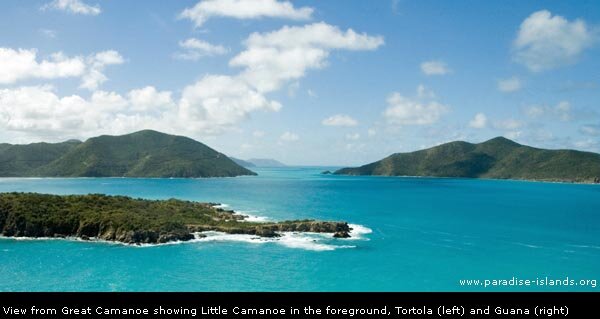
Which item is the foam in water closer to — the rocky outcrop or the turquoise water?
the turquoise water

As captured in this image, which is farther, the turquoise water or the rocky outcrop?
the rocky outcrop

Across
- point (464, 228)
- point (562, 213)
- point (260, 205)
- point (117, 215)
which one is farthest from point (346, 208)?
point (117, 215)

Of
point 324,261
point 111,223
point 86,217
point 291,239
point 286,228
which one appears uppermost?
point 86,217

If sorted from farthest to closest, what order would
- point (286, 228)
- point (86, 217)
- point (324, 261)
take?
point (286, 228) < point (86, 217) < point (324, 261)

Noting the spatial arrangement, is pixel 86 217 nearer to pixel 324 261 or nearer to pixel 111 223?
pixel 111 223

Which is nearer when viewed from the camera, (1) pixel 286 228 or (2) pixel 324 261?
(2) pixel 324 261

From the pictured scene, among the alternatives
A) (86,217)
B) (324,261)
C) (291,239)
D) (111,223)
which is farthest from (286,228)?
(86,217)

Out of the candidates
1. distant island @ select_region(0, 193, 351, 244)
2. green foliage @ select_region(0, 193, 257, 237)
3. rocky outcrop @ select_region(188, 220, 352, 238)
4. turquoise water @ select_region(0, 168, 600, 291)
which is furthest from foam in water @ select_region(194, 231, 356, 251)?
green foliage @ select_region(0, 193, 257, 237)

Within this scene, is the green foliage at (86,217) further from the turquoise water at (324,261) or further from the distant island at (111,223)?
Result: the turquoise water at (324,261)
